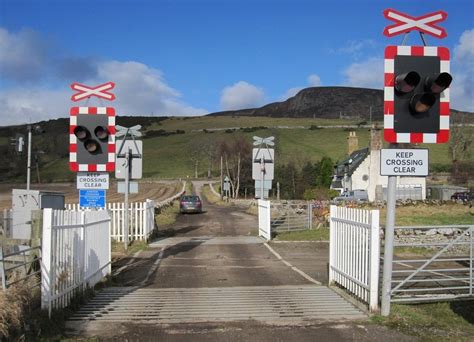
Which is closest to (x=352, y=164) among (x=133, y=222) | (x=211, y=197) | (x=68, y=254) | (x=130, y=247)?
(x=211, y=197)

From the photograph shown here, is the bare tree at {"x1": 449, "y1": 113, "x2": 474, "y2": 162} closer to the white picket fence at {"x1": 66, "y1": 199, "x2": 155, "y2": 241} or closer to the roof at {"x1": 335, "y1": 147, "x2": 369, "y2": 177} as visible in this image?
the roof at {"x1": 335, "y1": 147, "x2": 369, "y2": 177}

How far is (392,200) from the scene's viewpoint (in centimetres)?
812

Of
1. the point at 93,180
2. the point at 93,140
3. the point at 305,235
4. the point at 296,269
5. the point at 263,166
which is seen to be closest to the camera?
the point at 93,140

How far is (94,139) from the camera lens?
12969 mm

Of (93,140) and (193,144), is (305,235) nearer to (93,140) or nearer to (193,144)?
(93,140)

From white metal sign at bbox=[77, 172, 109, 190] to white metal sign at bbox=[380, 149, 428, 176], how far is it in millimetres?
7631

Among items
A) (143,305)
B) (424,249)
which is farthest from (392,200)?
(424,249)

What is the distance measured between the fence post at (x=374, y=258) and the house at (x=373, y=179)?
152 feet

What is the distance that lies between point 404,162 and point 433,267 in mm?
6627

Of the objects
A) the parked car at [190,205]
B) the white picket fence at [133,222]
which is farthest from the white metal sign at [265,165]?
the parked car at [190,205]

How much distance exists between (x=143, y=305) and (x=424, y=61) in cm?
570

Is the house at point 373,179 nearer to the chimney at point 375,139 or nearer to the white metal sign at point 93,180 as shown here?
the chimney at point 375,139

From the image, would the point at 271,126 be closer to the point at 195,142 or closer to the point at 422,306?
the point at 195,142

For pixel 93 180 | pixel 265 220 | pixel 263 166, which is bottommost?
pixel 265 220
